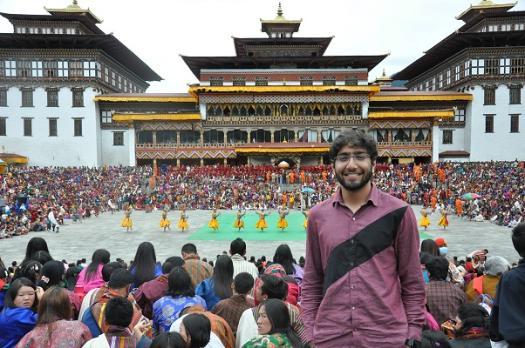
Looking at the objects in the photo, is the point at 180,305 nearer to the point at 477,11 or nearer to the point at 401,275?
the point at 401,275

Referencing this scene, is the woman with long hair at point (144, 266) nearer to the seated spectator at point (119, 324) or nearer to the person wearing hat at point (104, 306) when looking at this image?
the person wearing hat at point (104, 306)

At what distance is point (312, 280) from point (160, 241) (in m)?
18.2

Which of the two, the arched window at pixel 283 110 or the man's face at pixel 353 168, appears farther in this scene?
the arched window at pixel 283 110

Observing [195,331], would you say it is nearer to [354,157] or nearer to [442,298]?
[354,157]

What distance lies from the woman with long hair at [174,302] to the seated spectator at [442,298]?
280 cm

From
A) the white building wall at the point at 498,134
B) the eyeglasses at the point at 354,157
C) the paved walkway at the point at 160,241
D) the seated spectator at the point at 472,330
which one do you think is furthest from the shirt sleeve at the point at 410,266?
the white building wall at the point at 498,134

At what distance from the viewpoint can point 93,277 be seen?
24.2 ft

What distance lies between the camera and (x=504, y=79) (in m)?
48.6

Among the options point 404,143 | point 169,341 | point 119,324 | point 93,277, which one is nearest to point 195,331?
point 169,341

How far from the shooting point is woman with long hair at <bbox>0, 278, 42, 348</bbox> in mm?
4930

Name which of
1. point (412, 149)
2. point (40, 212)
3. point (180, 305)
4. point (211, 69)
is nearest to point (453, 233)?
point (180, 305)

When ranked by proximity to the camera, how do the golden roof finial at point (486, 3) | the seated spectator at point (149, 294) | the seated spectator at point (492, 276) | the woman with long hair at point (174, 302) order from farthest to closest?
the golden roof finial at point (486, 3)
the seated spectator at point (149, 294)
the seated spectator at point (492, 276)
the woman with long hair at point (174, 302)

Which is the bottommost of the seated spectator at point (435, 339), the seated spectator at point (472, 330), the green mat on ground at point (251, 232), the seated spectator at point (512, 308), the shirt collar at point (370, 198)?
the green mat on ground at point (251, 232)

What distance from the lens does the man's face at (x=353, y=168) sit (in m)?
3.25
